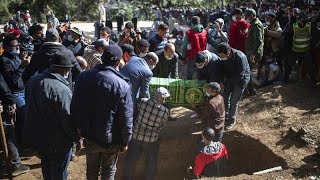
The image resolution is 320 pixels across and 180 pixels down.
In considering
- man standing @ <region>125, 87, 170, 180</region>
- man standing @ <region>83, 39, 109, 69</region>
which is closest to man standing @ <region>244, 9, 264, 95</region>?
man standing @ <region>83, 39, 109, 69</region>

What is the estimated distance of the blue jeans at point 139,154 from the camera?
604 cm

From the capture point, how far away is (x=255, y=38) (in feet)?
27.8

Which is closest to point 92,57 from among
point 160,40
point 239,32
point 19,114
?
point 19,114

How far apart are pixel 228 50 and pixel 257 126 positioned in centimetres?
209

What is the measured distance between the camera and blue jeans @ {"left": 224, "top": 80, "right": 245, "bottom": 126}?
7418 mm

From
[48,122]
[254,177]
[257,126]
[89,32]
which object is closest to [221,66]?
[257,126]

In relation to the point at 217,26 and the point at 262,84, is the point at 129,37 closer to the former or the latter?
the point at 217,26

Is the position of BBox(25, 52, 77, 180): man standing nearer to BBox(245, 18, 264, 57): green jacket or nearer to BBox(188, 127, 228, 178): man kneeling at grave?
BBox(188, 127, 228, 178): man kneeling at grave

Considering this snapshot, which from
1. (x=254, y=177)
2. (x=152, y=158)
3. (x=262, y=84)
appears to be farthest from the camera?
(x=262, y=84)

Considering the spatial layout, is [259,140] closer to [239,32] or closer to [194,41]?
[194,41]

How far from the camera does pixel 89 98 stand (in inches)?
167

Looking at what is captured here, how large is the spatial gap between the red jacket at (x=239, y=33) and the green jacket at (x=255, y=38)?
1.63 feet

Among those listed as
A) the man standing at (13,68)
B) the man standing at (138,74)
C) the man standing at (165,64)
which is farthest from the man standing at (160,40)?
the man standing at (13,68)

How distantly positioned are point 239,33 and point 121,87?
570 centimetres
